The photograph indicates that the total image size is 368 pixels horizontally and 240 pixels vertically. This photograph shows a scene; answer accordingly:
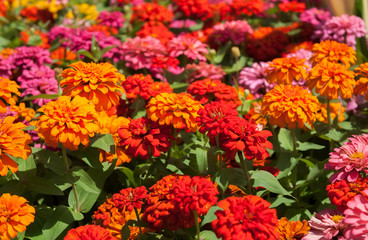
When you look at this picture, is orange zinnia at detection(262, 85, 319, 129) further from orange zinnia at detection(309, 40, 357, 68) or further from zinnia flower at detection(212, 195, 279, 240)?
zinnia flower at detection(212, 195, 279, 240)

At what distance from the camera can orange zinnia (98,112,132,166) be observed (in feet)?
5.81

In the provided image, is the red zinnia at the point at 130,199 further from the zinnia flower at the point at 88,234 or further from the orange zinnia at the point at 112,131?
the orange zinnia at the point at 112,131

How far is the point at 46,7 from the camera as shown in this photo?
12.3 feet

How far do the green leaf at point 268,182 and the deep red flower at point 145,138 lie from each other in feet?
1.09

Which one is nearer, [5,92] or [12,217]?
[12,217]

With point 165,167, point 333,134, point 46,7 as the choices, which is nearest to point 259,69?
point 333,134

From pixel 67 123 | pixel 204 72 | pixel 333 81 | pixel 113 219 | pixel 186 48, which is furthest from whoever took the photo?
pixel 186 48

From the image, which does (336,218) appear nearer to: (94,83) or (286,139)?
(286,139)

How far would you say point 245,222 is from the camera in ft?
3.91

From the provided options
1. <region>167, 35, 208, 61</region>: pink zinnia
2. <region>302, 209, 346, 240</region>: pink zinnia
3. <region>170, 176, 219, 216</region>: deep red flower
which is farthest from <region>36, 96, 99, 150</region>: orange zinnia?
<region>167, 35, 208, 61</region>: pink zinnia

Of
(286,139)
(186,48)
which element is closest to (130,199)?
(286,139)

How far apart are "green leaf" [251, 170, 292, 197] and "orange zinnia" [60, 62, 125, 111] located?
0.56 metres

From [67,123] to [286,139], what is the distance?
2.95 feet

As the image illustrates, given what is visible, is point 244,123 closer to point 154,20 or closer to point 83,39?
point 83,39
